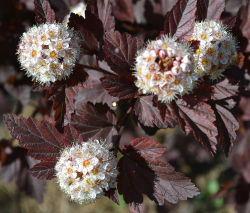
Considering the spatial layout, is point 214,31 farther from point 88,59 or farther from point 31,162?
point 31,162

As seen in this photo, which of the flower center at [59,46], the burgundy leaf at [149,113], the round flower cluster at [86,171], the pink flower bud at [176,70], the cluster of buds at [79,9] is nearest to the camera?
the pink flower bud at [176,70]

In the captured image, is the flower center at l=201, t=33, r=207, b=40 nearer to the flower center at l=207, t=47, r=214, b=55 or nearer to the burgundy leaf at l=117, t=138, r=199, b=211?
the flower center at l=207, t=47, r=214, b=55

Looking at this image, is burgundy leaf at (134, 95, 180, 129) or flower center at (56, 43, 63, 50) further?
burgundy leaf at (134, 95, 180, 129)

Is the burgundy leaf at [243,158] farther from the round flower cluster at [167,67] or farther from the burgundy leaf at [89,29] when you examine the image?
the burgundy leaf at [89,29]

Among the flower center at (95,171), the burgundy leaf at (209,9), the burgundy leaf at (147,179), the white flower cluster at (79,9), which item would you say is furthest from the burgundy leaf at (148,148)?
the white flower cluster at (79,9)

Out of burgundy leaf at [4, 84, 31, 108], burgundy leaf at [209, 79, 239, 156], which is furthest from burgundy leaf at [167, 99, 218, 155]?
burgundy leaf at [4, 84, 31, 108]

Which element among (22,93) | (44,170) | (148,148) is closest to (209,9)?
(148,148)

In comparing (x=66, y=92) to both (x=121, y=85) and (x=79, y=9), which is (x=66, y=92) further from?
(x=79, y=9)

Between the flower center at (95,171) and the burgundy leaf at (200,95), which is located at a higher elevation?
the burgundy leaf at (200,95)
